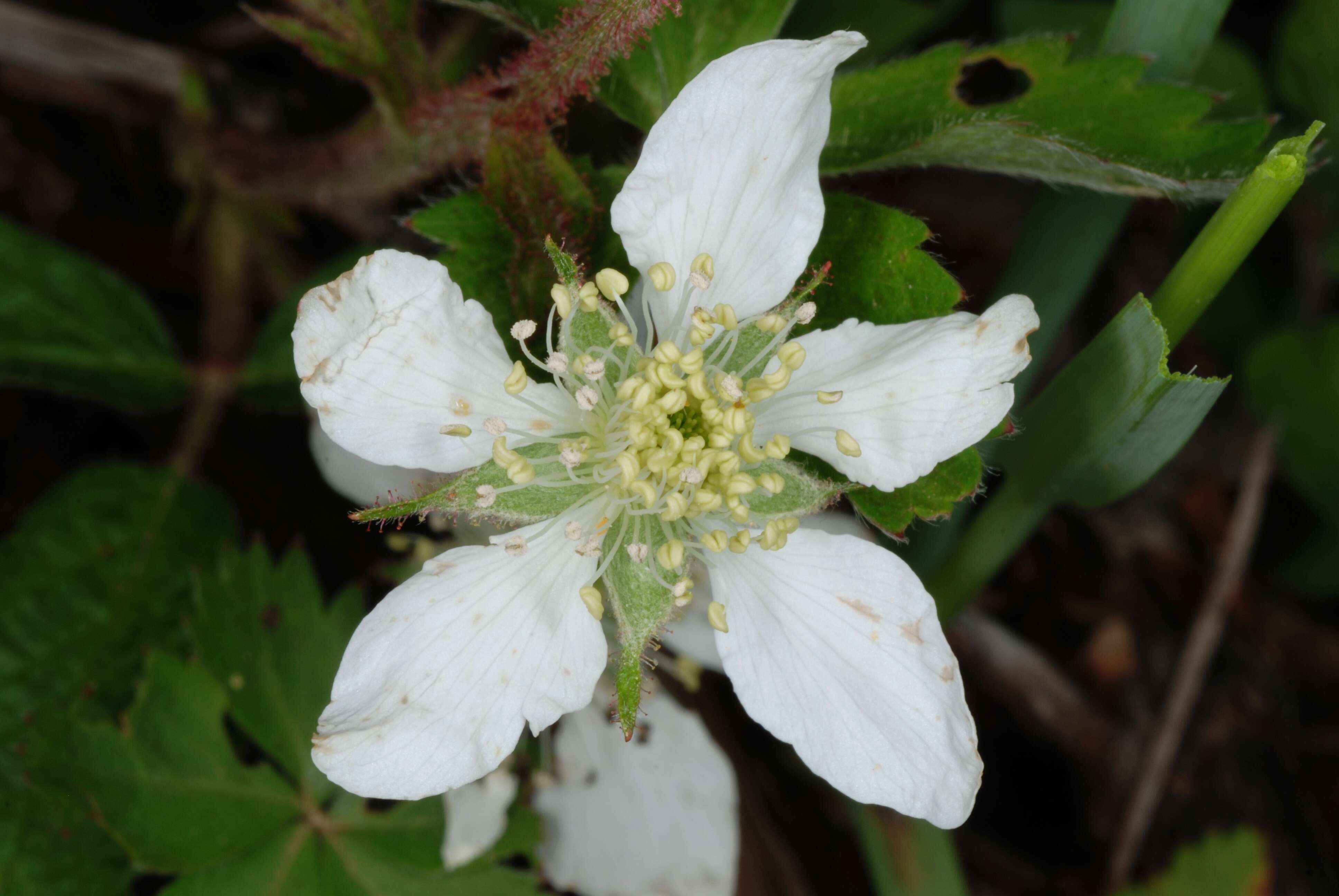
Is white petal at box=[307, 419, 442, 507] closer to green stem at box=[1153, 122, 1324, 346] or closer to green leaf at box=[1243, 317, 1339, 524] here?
green stem at box=[1153, 122, 1324, 346]

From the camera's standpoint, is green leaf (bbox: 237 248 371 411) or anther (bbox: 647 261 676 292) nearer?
anther (bbox: 647 261 676 292)

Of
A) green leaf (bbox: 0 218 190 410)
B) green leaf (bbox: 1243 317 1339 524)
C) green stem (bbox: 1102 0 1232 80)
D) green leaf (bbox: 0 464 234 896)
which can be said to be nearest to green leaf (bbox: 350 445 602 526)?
green leaf (bbox: 0 464 234 896)

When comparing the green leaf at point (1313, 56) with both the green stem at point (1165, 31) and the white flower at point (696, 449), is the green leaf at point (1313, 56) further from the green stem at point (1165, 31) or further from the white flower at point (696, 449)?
the white flower at point (696, 449)

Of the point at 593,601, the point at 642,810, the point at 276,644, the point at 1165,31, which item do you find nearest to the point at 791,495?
the point at 593,601

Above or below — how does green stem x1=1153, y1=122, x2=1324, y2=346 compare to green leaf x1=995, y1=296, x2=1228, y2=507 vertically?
above

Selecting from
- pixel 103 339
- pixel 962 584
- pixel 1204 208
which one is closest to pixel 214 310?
pixel 103 339

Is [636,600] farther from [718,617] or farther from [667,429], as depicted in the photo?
[667,429]

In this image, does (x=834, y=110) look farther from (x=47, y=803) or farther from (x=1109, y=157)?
(x=47, y=803)
